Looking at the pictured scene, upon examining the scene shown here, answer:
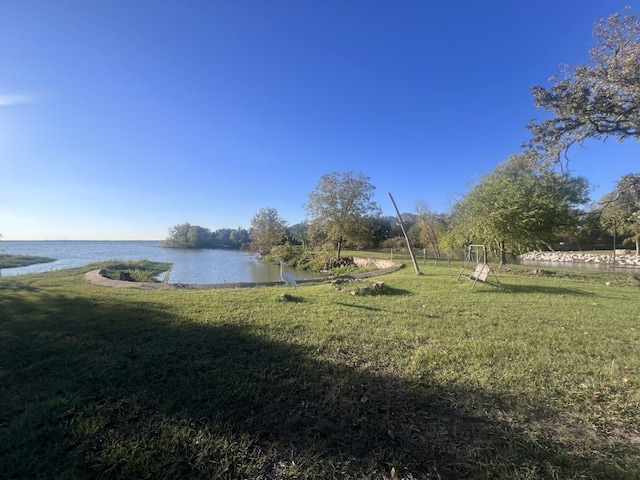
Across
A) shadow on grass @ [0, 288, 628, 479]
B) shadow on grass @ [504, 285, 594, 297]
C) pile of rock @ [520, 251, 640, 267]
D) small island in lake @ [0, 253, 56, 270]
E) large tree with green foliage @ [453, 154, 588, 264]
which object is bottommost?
small island in lake @ [0, 253, 56, 270]

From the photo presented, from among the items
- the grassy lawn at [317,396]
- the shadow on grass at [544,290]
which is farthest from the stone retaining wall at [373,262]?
the grassy lawn at [317,396]

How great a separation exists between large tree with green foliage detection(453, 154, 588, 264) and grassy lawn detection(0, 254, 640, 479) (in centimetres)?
889

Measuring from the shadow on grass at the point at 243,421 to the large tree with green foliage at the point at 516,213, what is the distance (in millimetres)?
12923

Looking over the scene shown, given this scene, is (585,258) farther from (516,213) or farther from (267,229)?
(267,229)

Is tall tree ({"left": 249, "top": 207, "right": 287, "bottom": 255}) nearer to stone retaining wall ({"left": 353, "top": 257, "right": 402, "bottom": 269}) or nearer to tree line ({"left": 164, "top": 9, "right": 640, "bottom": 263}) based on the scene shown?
tree line ({"left": 164, "top": 9, "right": 640, "bottom": 263})

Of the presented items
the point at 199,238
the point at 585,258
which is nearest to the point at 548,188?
the point at 585,258

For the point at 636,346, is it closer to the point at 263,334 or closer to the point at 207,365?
the point at 263,334

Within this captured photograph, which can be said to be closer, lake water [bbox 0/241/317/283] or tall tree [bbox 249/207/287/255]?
lake water [bbox 0/241/317/283]

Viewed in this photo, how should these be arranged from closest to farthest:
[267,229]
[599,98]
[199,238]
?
1. [599,98]
2. [267,229]
3. [199,238]

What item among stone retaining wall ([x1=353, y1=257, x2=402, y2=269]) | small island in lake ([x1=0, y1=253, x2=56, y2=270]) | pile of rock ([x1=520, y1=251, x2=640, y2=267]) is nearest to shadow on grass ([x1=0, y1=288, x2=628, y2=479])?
stone retaining wall ([x1=353, y1=257, x2=402, y2=269])

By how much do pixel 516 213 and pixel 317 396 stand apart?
46.4 ft

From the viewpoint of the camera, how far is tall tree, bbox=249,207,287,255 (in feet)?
122

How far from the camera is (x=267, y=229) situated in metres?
38.0

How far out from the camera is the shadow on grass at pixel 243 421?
5.69ft
